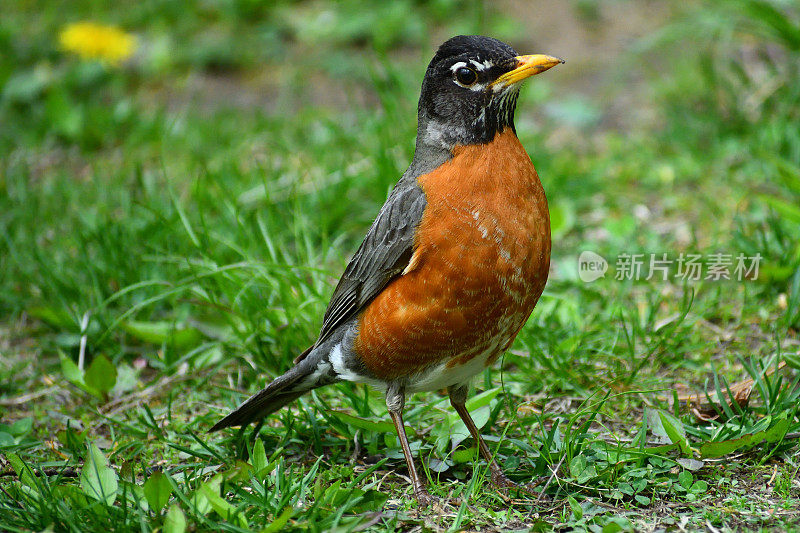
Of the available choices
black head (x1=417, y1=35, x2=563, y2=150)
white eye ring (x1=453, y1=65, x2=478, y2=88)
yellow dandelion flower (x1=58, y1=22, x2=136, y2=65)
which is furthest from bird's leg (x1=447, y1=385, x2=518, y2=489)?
yellow dandelion flower (x1=58, y1=22, x2=136, y2=65)

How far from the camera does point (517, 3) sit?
7.84 meters

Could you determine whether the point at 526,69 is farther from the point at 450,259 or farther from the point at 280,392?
the point at 280,392

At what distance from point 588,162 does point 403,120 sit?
4.75 ft

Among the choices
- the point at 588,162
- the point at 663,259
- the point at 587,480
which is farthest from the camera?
the point at 588,162

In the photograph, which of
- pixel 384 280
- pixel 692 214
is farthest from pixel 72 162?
pixel 692 214

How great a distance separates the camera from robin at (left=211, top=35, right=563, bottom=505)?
9.55ft

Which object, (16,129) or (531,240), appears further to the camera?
(16,129)

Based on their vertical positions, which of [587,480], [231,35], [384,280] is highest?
[231,35]

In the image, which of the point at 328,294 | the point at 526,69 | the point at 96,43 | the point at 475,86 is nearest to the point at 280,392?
the point at 328,294

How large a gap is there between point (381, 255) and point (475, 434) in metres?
0.80

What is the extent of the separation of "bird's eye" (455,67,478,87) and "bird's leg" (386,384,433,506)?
3.92 feet

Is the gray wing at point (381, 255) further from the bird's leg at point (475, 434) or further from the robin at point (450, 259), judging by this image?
the bird's leg at point (475, 434)

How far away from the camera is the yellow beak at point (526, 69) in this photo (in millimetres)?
3008

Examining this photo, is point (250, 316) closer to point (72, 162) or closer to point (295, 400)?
point (295, 400)
